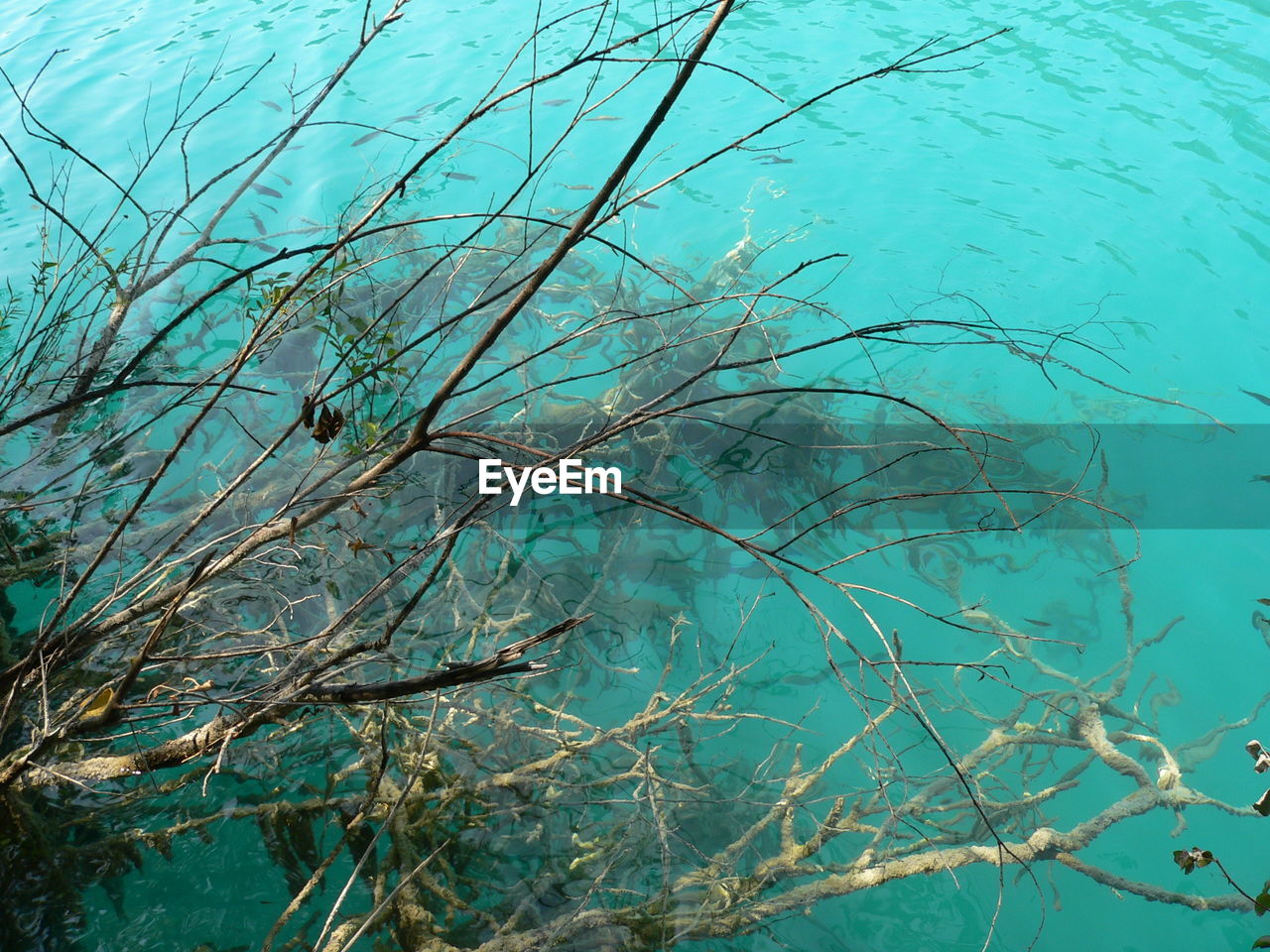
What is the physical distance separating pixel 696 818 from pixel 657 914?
40cm

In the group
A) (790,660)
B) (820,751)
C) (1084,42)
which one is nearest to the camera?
(820,751)

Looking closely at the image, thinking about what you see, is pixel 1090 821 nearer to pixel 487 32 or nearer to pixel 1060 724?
pixel 1060 724

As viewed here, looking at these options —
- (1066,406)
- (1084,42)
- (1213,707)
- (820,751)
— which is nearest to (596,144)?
(1066,406)

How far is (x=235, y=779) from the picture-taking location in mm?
2818

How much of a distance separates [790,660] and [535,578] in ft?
3.48

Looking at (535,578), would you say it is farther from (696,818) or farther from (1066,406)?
(1066,406)

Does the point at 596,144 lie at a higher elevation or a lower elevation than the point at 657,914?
higher

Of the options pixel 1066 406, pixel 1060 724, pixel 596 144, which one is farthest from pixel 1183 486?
pixel 596 144

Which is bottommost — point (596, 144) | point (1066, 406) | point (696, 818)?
point (696, 818)

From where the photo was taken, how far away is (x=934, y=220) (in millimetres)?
5176

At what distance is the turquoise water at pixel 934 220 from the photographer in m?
2.82

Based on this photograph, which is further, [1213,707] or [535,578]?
[535,578]

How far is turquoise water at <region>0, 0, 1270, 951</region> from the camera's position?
2.82 metres

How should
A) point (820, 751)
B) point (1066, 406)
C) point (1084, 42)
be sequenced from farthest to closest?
point (1084, 42) < point (1066, 406) < point (820, 751)
